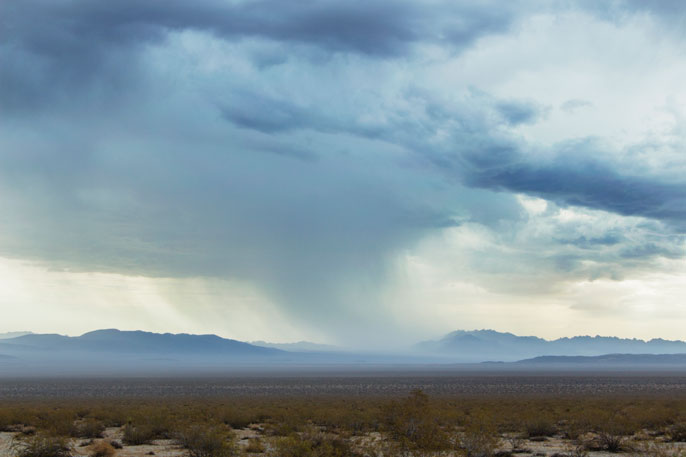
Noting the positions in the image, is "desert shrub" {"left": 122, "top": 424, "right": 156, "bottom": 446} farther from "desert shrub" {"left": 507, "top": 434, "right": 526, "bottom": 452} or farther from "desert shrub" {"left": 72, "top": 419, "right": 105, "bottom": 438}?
"desert shrub" {"left": 507, "top": 434, "right": 526, "bottom": 452}

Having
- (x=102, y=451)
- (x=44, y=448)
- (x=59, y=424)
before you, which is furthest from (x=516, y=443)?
(x=59, y=424)

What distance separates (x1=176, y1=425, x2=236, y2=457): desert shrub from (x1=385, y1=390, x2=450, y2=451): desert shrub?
6038mm

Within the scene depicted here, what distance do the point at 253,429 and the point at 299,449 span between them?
58.2ft

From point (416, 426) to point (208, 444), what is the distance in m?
7.86

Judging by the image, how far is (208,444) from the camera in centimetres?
2269

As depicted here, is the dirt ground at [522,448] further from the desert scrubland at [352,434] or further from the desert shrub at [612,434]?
the desert shrub at [612,434]

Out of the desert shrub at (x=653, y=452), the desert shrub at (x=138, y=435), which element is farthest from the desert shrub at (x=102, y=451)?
the desert shrub at (x=653, y=452)

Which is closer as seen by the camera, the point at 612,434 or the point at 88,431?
the point at 612,434

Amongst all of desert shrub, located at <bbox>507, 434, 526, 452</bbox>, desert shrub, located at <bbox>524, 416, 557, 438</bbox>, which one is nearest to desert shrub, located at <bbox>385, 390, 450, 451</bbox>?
desert shrub, located at <bbox>507, 434, 526, 452</bbox>

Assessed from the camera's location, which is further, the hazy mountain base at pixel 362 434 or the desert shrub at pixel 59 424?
the desert shrub at pixel 59 424

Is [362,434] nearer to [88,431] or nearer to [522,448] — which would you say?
[522,448]

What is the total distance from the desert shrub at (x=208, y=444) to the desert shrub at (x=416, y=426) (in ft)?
19.8

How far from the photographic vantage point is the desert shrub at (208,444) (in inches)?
847

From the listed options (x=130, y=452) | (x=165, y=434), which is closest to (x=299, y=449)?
(x=130, y=452)
